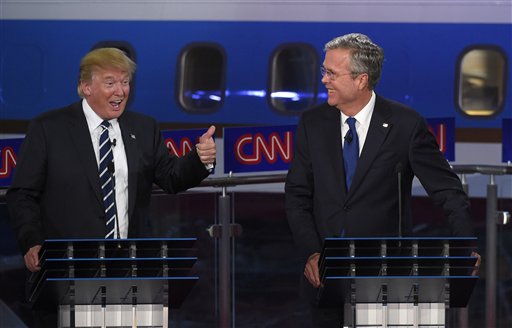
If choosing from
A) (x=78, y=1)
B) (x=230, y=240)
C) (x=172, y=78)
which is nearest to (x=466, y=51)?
(x=172, y=78)

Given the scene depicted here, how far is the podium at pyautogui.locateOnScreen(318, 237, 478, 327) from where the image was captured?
436cm

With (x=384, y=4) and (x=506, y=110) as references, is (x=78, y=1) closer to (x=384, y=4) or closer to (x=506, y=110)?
(x=384, y=4)

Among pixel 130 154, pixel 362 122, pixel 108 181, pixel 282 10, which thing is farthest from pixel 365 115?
pixel 282 10

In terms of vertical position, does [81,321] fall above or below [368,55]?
below

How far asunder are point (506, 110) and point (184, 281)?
25.1 ft

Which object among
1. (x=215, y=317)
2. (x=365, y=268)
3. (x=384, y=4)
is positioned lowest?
(x=215, y=317)

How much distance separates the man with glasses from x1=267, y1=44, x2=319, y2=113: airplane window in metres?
6.66

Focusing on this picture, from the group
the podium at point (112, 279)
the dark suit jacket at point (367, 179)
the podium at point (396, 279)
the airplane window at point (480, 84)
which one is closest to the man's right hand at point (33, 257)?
the podium at point (112, 279)

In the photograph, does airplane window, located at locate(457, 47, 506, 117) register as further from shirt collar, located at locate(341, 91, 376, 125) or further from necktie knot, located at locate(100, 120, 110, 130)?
necktie knot, located at locate(100, 120, 110, 130)

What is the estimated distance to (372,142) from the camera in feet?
16.8

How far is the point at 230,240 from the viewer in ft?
24.2

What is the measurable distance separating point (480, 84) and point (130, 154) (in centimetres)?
709

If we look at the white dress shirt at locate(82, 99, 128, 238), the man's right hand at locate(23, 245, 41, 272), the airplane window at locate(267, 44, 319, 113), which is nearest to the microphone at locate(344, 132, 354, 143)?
the white dress shirt at locate(82, 99, 128, 238)

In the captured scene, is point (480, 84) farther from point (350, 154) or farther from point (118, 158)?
point (118, 158)
